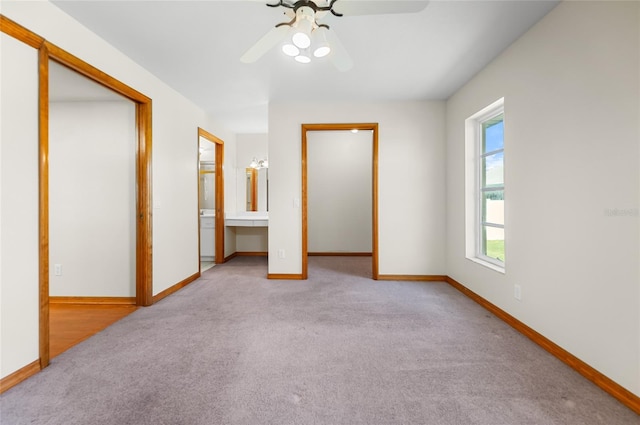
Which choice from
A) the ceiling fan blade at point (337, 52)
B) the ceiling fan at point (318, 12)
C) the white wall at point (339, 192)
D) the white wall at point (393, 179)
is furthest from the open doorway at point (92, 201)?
the white wall at point (339, 192)

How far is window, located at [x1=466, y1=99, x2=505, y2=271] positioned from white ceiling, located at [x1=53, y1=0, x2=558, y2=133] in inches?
21.6

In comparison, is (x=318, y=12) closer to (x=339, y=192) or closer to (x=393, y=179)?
(x=393, y=179)

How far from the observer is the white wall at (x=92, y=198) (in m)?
2.96

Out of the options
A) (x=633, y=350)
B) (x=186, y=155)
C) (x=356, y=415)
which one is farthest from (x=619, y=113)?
(x=186, y=155)

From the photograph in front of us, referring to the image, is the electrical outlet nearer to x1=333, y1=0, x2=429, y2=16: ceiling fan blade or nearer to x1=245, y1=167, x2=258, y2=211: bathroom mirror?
x1=333, y1=0, x2=429, y2=16: ceiling fan blade

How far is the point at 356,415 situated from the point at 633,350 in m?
1.47

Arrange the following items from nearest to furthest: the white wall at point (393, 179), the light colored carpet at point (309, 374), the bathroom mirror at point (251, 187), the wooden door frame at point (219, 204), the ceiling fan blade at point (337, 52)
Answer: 1. the light colored carpet at point (309, 374)
2. the ceiling fan blade at point (337, 52)
3. the white wall at point (393, 179)
4. the wooden door frame at point (219, 204)
5. the bathroom mirror at point (251, 187)

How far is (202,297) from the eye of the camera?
313cm

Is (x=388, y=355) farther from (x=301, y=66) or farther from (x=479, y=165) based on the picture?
(x=301, y=66)

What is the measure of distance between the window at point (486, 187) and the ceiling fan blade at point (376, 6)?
1.68 metres

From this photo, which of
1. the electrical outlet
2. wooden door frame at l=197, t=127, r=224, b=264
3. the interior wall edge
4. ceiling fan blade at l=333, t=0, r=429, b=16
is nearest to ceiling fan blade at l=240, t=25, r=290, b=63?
ceiling fan blade at l=333, t=0, r=429, b=16

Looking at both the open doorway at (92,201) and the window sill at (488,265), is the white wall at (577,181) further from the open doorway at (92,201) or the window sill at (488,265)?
the open doorway at (92,201)

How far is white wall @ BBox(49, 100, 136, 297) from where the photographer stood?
296 cm

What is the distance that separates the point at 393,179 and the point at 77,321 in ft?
12.2
